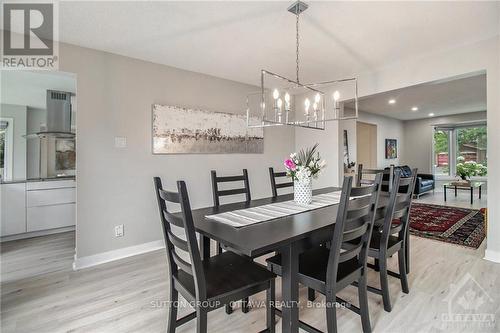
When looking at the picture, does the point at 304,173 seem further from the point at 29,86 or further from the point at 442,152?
the point at 442,152

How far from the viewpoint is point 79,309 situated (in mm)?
1923

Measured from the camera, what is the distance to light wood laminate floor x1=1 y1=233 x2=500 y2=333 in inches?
68.1

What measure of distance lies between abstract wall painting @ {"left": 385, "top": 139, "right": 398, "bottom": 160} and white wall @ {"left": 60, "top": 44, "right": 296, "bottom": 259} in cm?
616

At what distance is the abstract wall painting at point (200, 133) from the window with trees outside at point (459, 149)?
7.00 meters

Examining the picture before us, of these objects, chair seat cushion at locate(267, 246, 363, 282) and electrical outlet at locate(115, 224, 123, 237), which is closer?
chair seat cushion at locate(267, 246, 363, 282)

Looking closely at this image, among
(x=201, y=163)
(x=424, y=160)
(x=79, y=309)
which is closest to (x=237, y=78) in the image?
(x=201, y=163)

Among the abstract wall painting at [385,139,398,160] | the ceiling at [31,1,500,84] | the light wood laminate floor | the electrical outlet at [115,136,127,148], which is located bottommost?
the light wood laminate floor

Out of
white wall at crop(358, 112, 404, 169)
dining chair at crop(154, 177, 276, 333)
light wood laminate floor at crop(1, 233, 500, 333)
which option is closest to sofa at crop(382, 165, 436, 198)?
white wall at crop(358, 112, 404, 169)

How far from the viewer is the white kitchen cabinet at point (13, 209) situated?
11.1 feet

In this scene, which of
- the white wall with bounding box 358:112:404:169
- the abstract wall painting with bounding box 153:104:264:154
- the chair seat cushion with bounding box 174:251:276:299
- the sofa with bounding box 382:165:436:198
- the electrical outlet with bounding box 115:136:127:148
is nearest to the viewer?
the chair seat cushion with bounding box 174:251:276:299

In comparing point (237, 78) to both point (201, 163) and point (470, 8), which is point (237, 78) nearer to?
point (201, 163)

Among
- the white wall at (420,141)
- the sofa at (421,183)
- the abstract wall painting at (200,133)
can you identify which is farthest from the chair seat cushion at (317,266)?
the white wall at (420,141)

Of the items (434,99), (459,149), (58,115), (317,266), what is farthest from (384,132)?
(58,115)

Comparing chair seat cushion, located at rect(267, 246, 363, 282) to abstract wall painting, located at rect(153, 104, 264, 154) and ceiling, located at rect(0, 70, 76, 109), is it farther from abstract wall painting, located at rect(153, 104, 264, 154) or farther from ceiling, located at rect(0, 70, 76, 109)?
ceiling, located at rect(0, 70, 76, 109)
